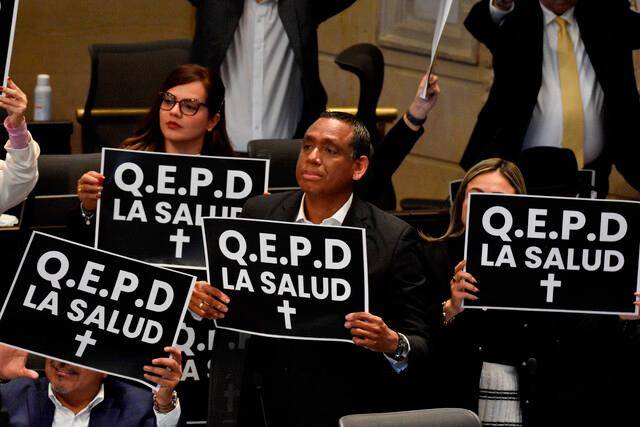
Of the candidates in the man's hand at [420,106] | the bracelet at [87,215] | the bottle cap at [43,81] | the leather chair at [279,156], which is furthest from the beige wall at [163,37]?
the bracelet at [87,215]

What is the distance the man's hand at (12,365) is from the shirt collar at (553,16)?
2.99 meters

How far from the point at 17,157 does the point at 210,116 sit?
2.97 ft

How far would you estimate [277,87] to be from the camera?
22.6 ft

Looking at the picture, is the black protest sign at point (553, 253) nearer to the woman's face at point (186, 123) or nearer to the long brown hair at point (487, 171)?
the long brown hair at point (487, 171)

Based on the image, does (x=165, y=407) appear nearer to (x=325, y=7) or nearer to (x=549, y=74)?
(x=549, y=74)

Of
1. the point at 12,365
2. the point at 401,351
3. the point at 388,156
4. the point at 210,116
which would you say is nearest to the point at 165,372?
the point at 12,365

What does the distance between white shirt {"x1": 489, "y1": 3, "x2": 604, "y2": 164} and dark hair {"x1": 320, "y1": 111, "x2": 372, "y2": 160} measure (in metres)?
1.88

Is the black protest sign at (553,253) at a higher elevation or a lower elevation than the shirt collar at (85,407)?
higher

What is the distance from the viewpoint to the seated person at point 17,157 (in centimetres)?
466

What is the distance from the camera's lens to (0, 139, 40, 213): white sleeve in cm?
475

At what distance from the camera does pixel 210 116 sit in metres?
5.41

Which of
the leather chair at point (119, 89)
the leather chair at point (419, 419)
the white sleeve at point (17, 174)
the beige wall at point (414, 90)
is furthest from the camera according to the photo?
the beige wall at point (414, 90)

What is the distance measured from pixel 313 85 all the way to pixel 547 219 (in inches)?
94.5

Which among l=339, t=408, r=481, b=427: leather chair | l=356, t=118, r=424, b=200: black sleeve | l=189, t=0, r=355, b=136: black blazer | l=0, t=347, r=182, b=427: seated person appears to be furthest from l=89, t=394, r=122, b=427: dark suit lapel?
l=189, t=0, r=355, b=136: black blazer
